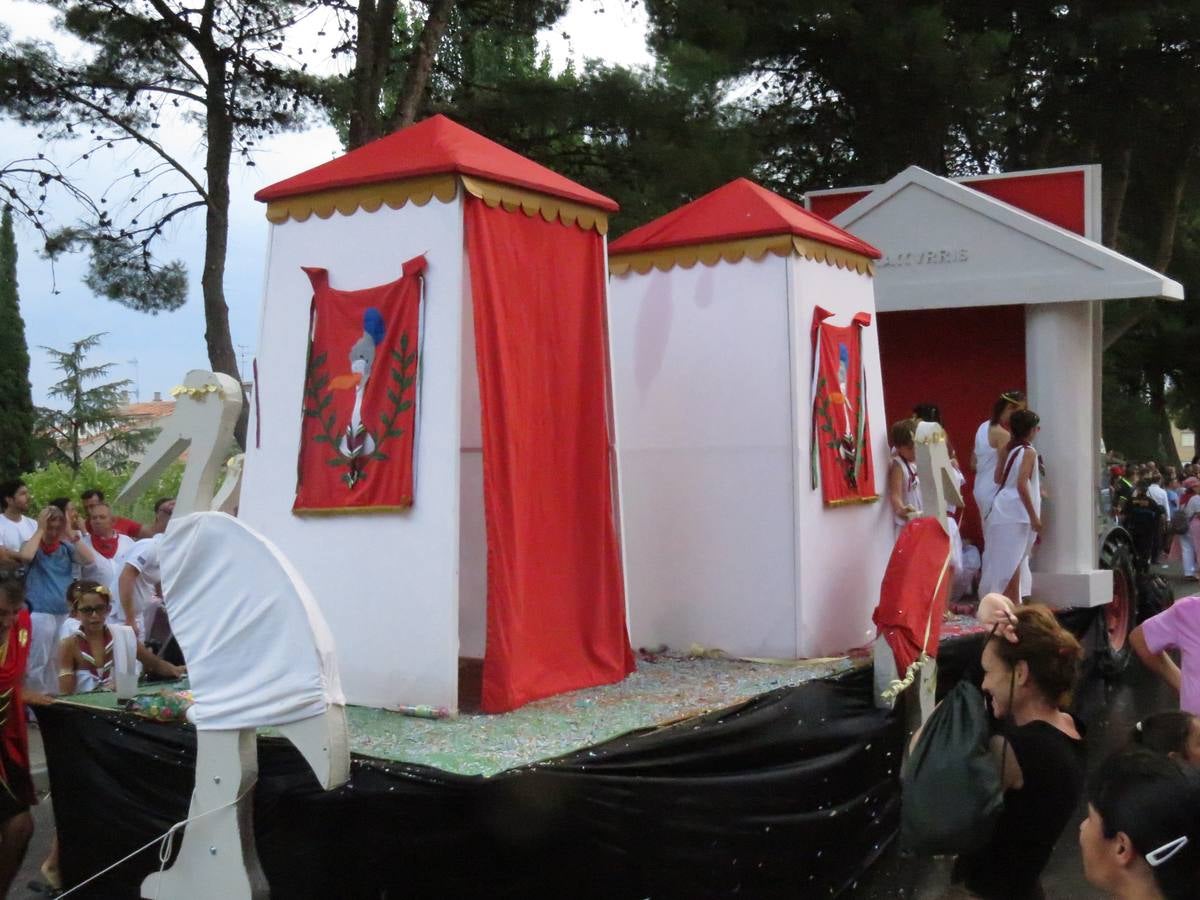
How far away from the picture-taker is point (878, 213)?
30.0ft

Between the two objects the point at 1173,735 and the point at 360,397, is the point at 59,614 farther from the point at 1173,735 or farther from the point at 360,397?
the point at 1173,735

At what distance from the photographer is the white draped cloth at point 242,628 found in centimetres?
329

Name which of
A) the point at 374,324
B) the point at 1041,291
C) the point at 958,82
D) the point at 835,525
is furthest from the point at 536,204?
the point at 958,82

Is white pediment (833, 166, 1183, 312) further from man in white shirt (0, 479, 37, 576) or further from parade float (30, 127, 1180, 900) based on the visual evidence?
man in white shirt (0, 479, 37, 576)

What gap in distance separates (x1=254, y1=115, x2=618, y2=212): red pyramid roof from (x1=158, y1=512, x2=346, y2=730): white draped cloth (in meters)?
1.95

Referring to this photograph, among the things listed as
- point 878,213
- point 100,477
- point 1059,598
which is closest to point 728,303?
point 878,213

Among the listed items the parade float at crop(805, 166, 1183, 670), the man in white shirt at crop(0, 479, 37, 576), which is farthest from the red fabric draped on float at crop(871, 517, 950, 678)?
the man in white shirt at crop(0, 479, 37, 576)

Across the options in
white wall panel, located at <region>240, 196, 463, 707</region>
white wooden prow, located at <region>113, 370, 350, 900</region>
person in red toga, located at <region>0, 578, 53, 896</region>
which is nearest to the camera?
white wooden prow, located at <region>113, 370, 350, 900</region>

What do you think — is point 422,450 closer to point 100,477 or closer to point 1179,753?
point 1179,753

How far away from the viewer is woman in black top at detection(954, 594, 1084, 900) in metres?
3.10

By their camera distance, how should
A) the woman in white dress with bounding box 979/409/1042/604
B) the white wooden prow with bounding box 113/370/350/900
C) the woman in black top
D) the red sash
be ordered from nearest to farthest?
the woman in black top, the white wooden prow with bounding box 113/370/350/900, the woman in white dress with bounding box 979/409/1042/604, the red sash

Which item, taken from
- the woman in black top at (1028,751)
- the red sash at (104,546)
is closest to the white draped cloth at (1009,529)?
the woman in black top at (1028,751)

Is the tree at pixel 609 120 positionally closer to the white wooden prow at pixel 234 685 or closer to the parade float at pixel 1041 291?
the parade float at pixel 1041 291

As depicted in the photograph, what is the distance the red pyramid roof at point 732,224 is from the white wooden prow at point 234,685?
Result: 3.56m
